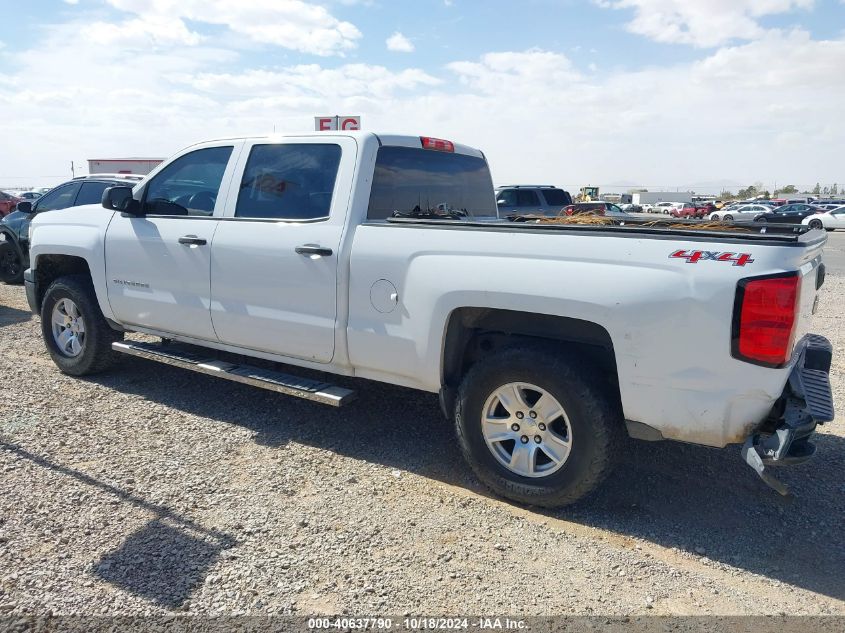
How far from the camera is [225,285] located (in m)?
4.56

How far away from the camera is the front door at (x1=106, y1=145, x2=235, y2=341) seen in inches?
186

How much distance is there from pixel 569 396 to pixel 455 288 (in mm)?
825

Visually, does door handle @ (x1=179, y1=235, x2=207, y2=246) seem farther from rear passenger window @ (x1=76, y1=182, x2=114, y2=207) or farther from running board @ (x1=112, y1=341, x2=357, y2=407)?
rear passenger window @ (x1=76, y1=182, x2=114, y2=207)

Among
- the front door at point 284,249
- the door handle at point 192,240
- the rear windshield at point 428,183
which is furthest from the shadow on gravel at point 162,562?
the rear windshield at point 428,183

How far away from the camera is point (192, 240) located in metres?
4.69

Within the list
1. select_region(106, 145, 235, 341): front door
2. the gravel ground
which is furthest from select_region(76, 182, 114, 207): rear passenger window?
the gravel ground

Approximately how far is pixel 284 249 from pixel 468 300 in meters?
1.36

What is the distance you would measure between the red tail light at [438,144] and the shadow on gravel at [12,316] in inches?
245

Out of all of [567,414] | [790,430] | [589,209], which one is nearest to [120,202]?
[567,414]

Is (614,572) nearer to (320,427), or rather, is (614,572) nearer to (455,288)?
(455,288)

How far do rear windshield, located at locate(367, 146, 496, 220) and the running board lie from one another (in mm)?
1142

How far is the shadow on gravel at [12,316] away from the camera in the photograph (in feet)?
27.0

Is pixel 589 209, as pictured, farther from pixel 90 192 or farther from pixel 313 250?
pixel 313 250

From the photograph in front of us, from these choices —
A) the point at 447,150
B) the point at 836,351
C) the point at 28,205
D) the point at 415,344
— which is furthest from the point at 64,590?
the point at 28,205
